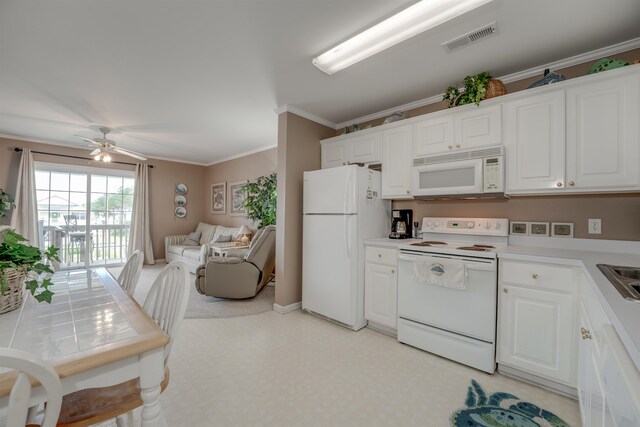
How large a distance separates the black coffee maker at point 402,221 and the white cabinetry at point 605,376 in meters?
1.63

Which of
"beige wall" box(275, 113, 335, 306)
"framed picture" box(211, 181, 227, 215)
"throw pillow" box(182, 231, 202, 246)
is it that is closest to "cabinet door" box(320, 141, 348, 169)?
"beige wall" box(275, 113, 335, 306)

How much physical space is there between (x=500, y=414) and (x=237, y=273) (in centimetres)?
302

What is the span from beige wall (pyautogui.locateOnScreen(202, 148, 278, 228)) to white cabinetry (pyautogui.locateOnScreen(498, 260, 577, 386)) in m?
4.30

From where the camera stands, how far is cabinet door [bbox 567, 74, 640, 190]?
1.83 m

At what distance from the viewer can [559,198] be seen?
2289mm

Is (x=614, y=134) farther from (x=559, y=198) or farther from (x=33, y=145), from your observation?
(x=33, y=145)

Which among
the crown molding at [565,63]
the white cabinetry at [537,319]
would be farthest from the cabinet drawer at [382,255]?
the crown molding at [565,63]

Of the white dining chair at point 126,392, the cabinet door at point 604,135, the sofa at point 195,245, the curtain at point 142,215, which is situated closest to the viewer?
the white dining chair at point 126,392

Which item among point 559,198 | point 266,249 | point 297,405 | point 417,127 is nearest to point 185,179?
point 266,249

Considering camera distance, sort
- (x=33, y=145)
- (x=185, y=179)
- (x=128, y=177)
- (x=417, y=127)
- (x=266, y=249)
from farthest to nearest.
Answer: (x=185, y=179), (x=128, y=177), (x=33, y=145), (x=266, y=249), (x=417, y=127)

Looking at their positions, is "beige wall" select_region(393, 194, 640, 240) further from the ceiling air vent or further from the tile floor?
the ceiling air vent

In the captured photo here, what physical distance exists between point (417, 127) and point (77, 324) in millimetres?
2938

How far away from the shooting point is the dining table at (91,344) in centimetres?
87

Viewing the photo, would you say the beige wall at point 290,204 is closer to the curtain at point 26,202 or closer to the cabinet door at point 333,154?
the cabinet door at point 333,154
